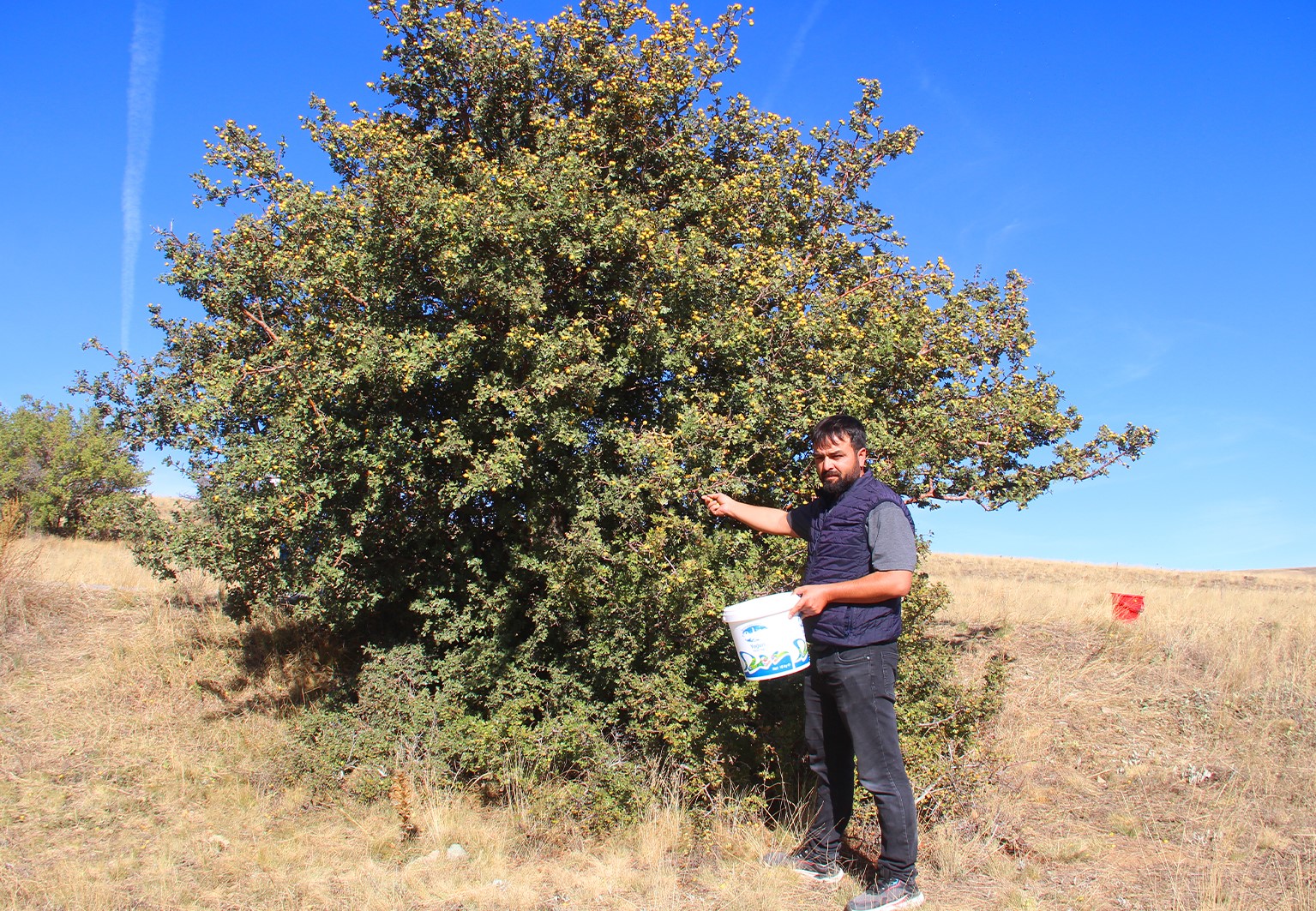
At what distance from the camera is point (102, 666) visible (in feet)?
28.5

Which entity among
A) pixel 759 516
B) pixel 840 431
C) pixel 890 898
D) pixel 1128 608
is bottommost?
pixel 890 898

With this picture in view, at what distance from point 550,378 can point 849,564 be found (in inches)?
102

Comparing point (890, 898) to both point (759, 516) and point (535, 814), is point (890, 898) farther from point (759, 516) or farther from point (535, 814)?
point (535, 814)

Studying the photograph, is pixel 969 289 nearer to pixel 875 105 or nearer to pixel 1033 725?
pixel 875 105

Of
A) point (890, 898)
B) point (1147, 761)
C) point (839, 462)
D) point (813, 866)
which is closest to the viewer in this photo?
point (890, 898)

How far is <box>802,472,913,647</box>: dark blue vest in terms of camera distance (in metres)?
3.90

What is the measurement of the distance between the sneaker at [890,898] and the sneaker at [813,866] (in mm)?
358

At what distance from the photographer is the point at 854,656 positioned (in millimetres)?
3895

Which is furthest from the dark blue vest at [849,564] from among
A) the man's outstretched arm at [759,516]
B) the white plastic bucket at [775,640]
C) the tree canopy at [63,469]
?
the tree canopy at [63,469]

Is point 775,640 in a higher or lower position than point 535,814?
higher

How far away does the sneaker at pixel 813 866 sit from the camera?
13.8 ft

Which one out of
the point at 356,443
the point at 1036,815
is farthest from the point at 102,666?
the point at 1036,815

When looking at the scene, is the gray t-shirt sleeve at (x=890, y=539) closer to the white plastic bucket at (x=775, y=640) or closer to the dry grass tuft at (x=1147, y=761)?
the white plastic bucket at (x=775, y=640)

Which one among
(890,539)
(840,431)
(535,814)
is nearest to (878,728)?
(890,539)
